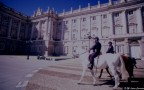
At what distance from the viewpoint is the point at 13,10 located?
4138 centimetres

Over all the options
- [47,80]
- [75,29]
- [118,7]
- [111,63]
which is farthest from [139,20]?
[47,80]

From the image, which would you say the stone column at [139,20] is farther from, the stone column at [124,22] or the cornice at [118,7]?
the stone column at [124,22]

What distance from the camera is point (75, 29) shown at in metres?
39.7

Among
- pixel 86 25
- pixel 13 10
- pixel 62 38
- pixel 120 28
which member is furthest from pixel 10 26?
pixel 120 28

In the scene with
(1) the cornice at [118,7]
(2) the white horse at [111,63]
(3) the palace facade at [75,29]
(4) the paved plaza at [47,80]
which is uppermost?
(1) the cornice at [118,7]

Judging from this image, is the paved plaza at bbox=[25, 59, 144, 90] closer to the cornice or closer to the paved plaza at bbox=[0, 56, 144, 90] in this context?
the paved plaza at bbox=[0, 56, 144, 90]

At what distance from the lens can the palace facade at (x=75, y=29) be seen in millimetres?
28094

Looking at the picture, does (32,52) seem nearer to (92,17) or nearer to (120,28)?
(92,17)

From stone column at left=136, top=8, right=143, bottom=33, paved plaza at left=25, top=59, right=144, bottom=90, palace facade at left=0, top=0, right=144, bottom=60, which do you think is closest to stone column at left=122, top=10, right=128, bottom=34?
palace facade at left=0, top=0, right=144, bottom=60

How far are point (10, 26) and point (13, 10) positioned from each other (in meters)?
6.71

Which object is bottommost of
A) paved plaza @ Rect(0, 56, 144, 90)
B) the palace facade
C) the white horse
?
paved plaza @ Rect(0, 56, 144, 90)

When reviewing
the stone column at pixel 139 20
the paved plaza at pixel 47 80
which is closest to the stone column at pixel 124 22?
the stone column at pixel 139 20

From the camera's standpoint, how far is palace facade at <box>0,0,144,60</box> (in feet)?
92.2

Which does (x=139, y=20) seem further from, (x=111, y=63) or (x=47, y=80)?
(x=47, y=80)
